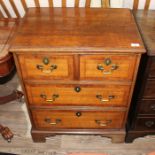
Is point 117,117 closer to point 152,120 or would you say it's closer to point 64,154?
point 152,120

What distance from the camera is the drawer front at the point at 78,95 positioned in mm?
1471

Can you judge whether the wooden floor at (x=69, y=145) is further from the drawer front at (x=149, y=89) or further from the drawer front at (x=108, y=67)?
the drawer front at (x=108, y=67)

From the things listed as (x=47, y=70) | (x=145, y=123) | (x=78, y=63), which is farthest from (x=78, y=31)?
(x=145, y=123)

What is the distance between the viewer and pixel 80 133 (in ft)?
6.03

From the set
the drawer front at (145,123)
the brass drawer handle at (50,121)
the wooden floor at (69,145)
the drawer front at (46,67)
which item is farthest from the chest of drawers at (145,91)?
the brass drawer handle at (50,121)

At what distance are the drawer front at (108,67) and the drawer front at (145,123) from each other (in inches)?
19.2

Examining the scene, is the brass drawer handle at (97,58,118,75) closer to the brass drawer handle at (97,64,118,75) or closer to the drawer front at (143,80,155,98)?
the brass drawer handle at (97,64,118,75)

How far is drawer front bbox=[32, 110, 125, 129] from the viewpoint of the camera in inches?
65.8

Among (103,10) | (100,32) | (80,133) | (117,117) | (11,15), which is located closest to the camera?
(100,32)

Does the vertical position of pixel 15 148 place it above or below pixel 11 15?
below

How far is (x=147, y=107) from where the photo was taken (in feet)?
5.28

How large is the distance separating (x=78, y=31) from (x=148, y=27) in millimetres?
478

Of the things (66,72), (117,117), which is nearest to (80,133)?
(117,117)

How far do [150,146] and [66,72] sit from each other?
1102 millimetres
